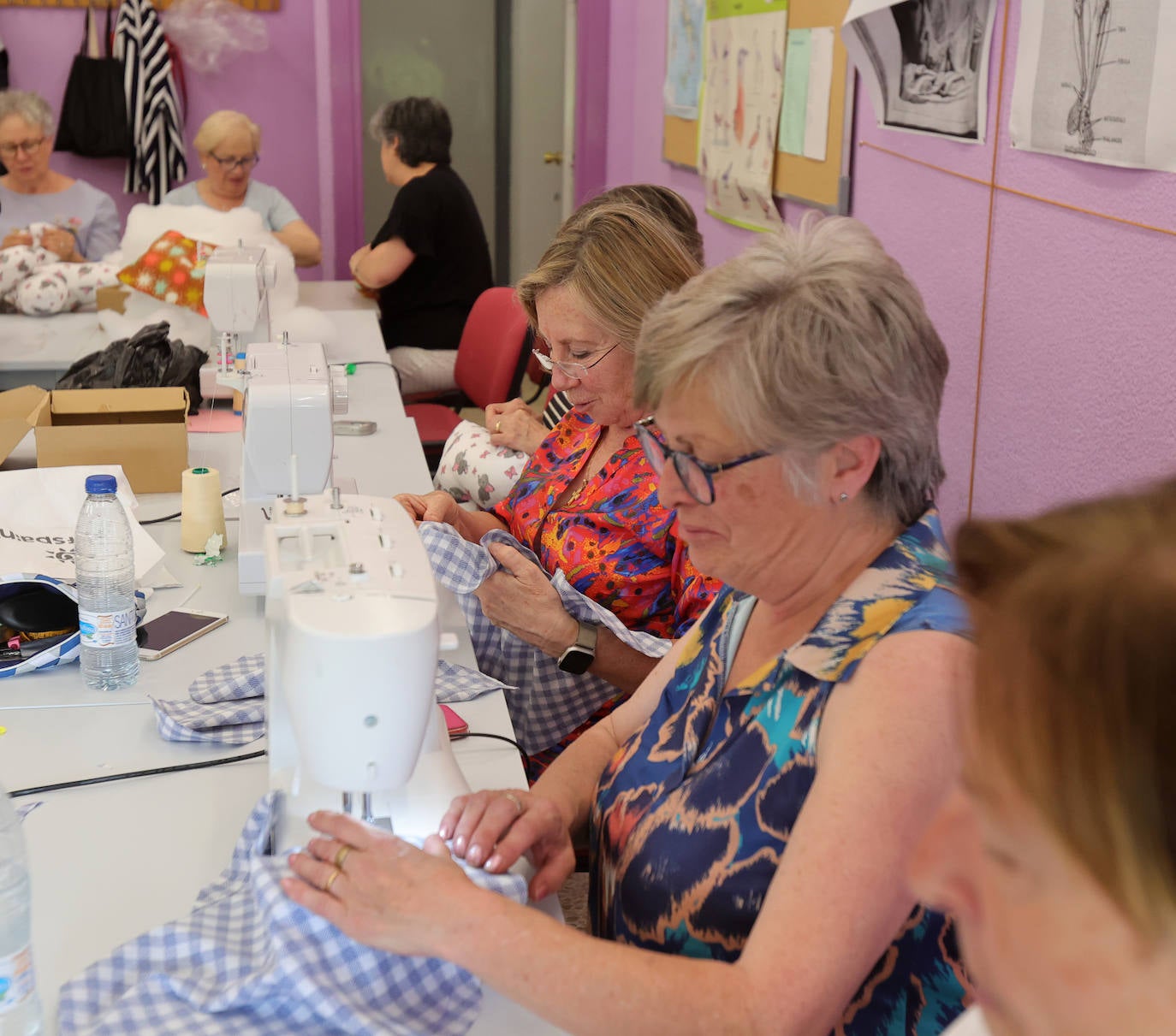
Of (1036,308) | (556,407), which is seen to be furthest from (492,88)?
(1036,308)

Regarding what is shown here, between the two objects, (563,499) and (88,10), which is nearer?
(563,499)

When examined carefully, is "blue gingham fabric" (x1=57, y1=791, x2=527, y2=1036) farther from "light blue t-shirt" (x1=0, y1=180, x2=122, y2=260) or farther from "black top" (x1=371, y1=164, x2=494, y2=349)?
"light blue t-shirt" (x1=0, y1=180, x2=122, y2=260)

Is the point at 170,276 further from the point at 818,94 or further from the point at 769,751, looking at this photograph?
the point at 769,751

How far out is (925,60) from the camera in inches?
98.6

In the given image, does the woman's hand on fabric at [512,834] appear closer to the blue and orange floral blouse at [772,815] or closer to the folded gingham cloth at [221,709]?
the blue and orange floral blouse at [772,815]

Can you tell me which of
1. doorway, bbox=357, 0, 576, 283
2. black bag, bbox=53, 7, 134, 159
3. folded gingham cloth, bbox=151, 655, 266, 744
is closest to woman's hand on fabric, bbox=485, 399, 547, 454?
folded gingham cloth, bbox=151, 655, 266, 744

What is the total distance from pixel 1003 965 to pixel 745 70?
12.1 ft

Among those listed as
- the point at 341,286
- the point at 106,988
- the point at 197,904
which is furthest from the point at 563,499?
the point at 341,286

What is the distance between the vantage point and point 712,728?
4.07ft

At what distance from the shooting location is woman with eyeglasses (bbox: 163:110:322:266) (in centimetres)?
438

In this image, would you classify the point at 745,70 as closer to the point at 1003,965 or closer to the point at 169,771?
the point at 169,771

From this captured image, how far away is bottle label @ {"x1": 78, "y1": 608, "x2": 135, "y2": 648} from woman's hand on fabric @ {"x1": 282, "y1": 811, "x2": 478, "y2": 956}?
60 cm

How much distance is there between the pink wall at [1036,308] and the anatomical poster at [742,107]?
77cm

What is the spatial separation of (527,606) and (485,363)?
2.01 metres
